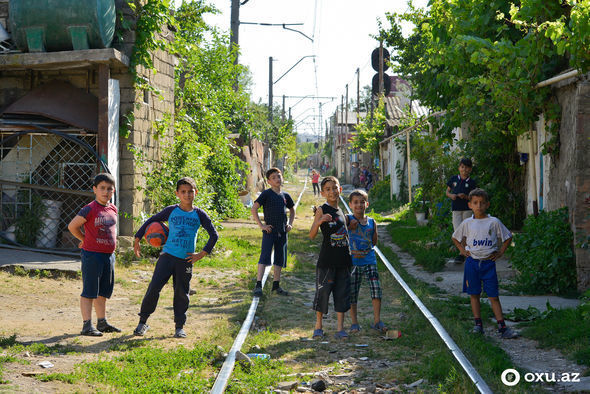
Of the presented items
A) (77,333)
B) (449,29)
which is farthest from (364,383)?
(449,29)

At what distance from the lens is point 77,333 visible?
6656 millimetres

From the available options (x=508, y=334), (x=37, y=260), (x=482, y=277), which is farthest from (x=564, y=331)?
(x=37, y=260)

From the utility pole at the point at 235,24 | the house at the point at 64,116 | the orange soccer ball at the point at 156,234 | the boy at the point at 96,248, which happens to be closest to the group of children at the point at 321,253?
the boy at the point at 96,248

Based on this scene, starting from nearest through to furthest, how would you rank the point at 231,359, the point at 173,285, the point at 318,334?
the point at 231,359 → the point at 318,334 → the point at 173,285

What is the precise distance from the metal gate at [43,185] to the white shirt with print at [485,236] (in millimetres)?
6870

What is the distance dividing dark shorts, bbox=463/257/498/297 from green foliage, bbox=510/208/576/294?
7.31 feet

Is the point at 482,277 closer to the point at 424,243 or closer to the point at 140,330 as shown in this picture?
the point at 140,330

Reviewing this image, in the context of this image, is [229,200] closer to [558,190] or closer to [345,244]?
[558,190]

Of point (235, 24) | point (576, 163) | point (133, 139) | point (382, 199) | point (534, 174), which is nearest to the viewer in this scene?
point (576, 163)

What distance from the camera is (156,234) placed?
6793mm

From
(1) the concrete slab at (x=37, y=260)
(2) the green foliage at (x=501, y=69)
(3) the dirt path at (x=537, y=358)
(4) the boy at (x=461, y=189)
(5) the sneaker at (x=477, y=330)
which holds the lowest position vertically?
(3) the dirt path at (x=537, y=358)

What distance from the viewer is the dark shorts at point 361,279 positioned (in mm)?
6793

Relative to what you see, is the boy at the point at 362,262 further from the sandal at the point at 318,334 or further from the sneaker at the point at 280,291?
the sneaker at the point at 280,291

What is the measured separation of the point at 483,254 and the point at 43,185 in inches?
310
